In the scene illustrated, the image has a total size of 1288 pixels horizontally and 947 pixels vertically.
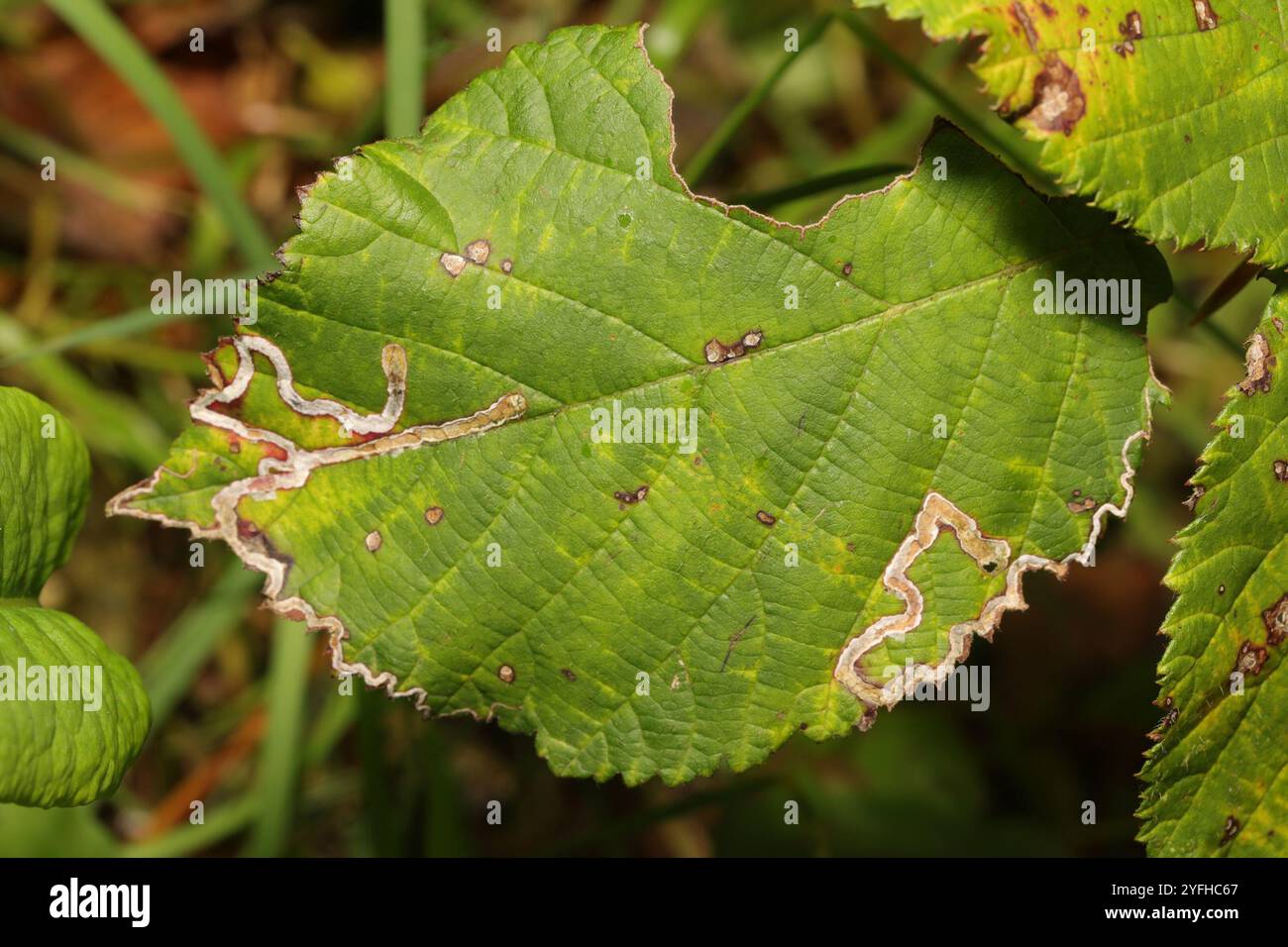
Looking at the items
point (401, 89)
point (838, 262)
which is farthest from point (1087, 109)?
point (401, 89)

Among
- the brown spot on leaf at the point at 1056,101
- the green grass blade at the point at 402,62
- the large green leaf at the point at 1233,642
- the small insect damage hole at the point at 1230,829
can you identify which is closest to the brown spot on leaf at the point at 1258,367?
the large green leaf at the point at 1233,642

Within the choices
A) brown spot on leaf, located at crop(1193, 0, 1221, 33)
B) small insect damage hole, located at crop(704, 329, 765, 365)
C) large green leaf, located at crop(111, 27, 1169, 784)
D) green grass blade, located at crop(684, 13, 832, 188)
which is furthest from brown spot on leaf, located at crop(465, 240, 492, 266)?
brown spot on leaf, located at crop(1193, 0, 1221, 33)

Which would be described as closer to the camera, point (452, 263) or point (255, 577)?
point (452, 263)

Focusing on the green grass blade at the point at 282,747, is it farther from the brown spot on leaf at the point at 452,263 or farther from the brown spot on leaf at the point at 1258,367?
the brown spot on leaf at the point at 1258,367

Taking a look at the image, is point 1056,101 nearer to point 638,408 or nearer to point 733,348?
point 733,348

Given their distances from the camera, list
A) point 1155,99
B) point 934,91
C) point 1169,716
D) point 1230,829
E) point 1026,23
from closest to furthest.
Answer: point 1026,23 → point 1155,99 → point 1169,716 → point 1230,829 → point 934,91

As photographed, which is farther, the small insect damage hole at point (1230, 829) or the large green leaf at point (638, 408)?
the small insect damage hole at point (1230, 829)

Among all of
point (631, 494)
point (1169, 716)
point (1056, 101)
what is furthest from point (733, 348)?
point (1169, 716)

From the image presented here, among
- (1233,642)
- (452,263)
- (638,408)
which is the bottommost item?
(1233,642)
